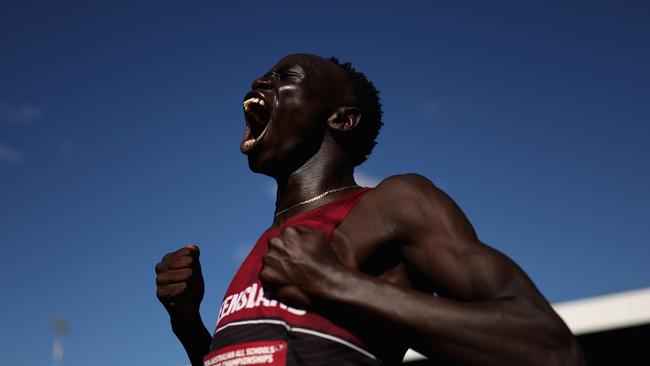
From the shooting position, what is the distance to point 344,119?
2.99 m

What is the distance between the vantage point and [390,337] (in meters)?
2.15

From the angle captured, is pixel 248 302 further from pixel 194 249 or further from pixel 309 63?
pixel 309 63

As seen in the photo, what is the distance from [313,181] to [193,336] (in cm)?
93

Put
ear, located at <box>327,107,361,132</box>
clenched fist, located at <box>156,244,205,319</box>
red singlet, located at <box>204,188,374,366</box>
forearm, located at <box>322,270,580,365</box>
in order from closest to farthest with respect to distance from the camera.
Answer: forearm, located at <box>322,270,580,365</box> → red singlet, located at <box>204,188,374,366</box> → clenched fist, located at <box>156,244,205,319</box> → ear, located at <box>327,107,361,132</box>

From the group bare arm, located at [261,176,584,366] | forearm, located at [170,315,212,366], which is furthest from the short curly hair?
forearm, located at [170,315,212,366]

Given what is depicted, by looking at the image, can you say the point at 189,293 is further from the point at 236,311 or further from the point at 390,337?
the point at 390,337

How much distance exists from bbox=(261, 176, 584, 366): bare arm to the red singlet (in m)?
0.15

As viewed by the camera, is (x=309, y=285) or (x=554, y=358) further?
(x=309, y=285)

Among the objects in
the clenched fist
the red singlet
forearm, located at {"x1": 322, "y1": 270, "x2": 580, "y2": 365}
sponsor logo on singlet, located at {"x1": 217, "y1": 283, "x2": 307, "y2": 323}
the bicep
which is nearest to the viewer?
forearm, located at {"x1": 322, "y1": 270, "x2": 580, "y2": 365}

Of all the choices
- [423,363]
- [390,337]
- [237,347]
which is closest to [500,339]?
[390,337]

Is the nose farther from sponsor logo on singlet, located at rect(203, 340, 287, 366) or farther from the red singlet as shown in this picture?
Answer: sponsor logo on singlet, located at rect(203, 340, 287, 366)

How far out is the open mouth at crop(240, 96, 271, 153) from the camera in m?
2.97

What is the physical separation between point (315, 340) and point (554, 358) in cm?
75

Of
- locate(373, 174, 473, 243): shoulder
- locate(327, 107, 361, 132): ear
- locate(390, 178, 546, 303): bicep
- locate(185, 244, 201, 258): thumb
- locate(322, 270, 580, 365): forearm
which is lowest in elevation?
locate(322, 270, 580, 365): forearm
